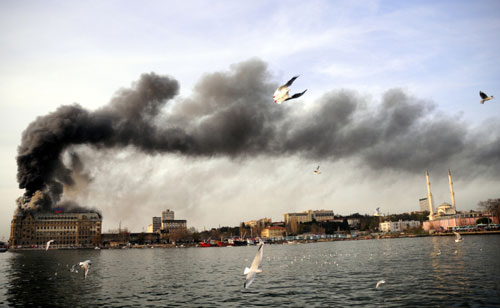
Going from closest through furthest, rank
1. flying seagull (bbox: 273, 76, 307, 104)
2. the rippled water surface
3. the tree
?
flying seagull (bbox: 273, 76, 307, 104) < the rippled water surface < the tree

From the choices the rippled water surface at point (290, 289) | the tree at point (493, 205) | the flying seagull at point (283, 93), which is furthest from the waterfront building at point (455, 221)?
the flying seagull at point (283, 93)

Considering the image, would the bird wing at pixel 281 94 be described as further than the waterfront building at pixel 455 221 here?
No

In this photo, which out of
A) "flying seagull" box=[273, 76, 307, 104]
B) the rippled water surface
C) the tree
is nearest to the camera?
"flying seagull" box=[273, 76, 307, 104]

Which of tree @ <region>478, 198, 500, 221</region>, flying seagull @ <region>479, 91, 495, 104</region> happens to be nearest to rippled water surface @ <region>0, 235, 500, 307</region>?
flying seagull @ <region>479, 91, 495, 104</region>

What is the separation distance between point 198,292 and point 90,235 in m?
189

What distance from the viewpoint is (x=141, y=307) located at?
25312mm

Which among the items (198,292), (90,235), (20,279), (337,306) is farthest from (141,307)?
(90,235)

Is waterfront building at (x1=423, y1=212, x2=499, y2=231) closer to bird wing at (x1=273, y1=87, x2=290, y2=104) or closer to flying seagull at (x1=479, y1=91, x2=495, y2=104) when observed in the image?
flying seagull at (x1=479, y1=91, x2=495, y2=104)

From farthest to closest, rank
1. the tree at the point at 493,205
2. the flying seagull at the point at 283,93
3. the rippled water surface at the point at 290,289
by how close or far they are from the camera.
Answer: the tree at the point at 493,205
the rippled water surface at the point at 290,289
the flying seagull at the point at 283,93

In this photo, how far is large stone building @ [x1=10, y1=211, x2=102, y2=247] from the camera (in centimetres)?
17975

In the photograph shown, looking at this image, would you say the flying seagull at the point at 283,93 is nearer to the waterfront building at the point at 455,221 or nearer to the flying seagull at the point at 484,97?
the flying seagull at the point at 484,97

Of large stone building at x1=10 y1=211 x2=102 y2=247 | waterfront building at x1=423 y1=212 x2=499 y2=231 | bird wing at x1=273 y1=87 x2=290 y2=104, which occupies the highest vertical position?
bird wing at x1=273 y1=87 x2=290 y2=104

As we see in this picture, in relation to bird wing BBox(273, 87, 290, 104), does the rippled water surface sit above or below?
below

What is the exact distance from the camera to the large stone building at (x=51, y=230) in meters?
180
